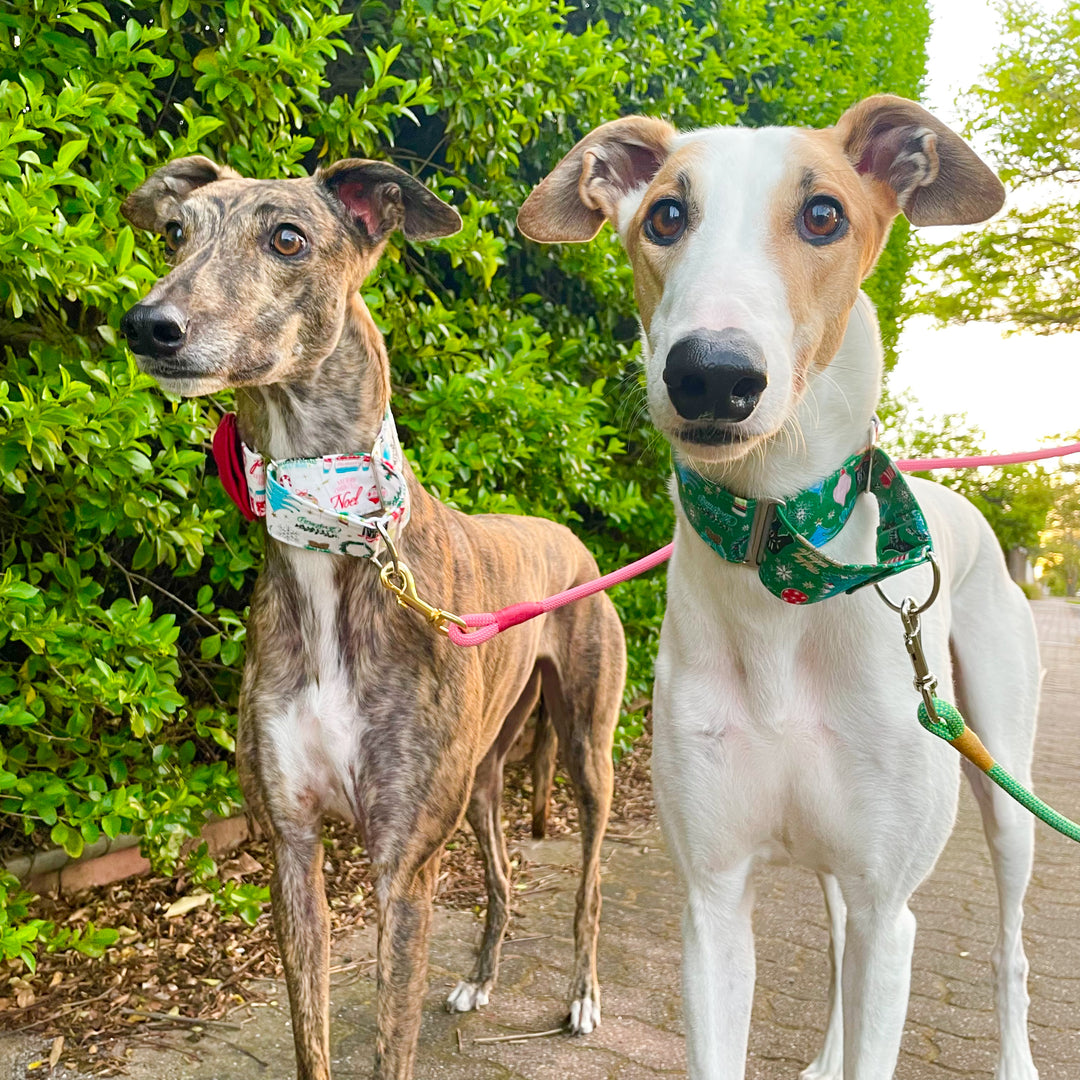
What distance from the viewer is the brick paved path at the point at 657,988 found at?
2.99m

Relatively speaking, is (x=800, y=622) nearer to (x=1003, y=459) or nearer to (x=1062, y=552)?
(x=1003, y=459)

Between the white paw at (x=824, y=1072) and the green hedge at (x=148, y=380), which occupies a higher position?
the green hedge at (x=148, y=380)

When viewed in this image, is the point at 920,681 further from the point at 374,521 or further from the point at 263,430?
the point at 263,430

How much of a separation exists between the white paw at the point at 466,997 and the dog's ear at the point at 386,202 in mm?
2328

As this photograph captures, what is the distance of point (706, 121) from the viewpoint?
5.59 m

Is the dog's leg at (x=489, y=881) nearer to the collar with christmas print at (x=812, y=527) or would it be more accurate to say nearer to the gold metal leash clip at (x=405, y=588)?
the gold metal leash clip at (x=405, y=588)

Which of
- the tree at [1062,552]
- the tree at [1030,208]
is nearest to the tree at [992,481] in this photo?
the tree at [1030,208]

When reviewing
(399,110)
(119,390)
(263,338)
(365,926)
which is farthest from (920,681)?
(365,926)

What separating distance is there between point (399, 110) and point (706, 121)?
2.80 metres

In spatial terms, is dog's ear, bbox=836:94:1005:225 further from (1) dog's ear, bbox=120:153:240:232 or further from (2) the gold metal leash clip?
(1) dog's ear, bbox=120:153:240:232

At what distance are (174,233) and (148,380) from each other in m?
0.36

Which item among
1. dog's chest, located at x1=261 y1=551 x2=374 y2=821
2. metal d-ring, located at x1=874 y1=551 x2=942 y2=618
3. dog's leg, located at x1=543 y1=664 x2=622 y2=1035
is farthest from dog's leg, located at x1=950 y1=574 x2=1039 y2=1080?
dog's chest, located at x1=261 y1=551 x2=374 y2=821

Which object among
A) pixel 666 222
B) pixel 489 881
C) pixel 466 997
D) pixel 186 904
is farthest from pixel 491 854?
pixel 666 222

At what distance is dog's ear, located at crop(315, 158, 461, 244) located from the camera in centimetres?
267
